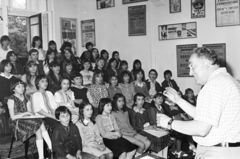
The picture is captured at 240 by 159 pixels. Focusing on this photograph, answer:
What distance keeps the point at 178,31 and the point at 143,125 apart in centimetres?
347

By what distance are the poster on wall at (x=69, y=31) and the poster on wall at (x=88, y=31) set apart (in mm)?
248

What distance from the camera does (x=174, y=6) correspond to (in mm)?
7699

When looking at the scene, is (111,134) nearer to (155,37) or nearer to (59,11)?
(155,37)

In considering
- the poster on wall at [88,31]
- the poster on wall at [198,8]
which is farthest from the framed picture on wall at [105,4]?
the poster on wall at [198,8]

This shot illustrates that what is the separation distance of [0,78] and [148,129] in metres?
2.63

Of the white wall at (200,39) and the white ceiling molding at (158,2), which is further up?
the white ceiling molding at (158,2)

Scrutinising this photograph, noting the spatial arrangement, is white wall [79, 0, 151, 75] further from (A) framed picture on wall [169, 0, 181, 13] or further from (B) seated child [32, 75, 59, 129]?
(B) seated child [32, 75, 59, 129]

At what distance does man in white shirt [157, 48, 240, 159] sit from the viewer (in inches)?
79.9

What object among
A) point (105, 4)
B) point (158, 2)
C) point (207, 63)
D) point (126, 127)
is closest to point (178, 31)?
point (158, 2)

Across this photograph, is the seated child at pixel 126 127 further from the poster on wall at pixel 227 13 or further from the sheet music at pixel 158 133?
the poster on wall at pixel 227 13

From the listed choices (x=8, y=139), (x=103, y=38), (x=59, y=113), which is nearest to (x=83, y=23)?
(x=103, y=38)

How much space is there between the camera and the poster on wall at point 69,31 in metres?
8.88

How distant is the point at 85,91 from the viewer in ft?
17.8

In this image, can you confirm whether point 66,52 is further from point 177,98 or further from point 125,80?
point 177,98
